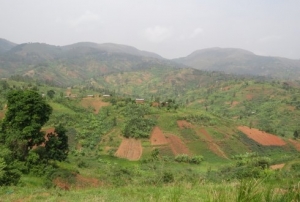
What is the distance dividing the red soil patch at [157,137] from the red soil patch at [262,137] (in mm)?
16380

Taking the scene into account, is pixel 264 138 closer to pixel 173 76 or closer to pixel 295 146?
pixel 295 146

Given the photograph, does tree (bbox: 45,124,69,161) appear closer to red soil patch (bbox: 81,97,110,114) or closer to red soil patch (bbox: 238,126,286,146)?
red soil patch (bbox: 81,97,110,114)

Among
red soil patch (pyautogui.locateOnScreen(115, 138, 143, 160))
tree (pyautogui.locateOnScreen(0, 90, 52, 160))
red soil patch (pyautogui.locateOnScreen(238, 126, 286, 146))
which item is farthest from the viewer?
red soil patch (pyautogui.locateOnScreen(238, 126, 286, 146))

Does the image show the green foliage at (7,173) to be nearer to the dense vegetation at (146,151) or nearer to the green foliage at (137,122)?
the dense vegetation at (146,151)

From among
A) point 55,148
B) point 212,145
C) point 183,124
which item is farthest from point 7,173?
point 183,124

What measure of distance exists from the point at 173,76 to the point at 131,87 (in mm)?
21776

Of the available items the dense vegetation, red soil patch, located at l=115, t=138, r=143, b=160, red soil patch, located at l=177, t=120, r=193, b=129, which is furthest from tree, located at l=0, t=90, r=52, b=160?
red soil patch, located at l=177, t=120, r=193, b=129

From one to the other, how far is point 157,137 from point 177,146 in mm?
3433

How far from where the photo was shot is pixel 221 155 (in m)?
49.3

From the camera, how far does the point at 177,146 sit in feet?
163


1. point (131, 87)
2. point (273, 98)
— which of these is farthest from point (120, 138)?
point (131, 87)

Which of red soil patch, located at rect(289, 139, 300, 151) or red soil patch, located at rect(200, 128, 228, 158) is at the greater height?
red soil patch, located at rect(200, 128, 228, 158)

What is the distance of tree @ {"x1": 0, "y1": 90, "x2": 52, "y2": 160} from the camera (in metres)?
26.3

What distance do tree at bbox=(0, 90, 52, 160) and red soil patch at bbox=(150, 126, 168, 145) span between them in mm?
23650
